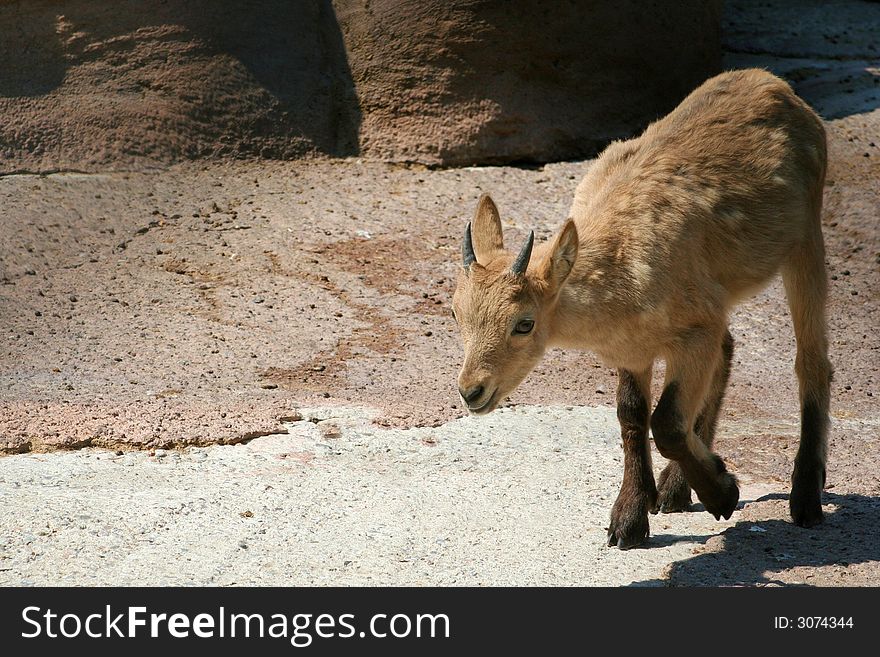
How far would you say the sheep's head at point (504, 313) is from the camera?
4.94 m

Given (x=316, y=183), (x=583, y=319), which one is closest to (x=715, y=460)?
(x=583, y=319)

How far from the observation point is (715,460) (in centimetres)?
566

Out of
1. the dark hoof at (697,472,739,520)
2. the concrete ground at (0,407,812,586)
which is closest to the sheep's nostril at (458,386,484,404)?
the concrete ground at (0,407,812,586)

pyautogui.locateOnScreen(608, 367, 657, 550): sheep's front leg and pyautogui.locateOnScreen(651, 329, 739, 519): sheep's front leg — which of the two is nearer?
pyautogui.locateOnScreen(651, 329, 739, 519): sheep's front leg

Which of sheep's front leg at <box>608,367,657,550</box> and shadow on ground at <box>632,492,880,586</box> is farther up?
sheep's front leg at <box>608,367,657,550</box>

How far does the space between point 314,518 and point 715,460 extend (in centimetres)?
193

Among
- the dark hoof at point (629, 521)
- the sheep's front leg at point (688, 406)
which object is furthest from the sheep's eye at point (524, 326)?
the dark hoof at point (629, 521)

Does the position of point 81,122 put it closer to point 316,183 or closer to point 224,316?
point 316,183

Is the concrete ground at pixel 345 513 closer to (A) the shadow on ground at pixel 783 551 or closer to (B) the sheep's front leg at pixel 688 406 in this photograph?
(A) the shadow on ground at pixel 783 551

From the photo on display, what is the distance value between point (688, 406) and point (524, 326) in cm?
95

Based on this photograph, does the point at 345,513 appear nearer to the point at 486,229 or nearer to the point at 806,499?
the point at 486,229

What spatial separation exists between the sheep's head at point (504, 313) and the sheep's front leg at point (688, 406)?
683 millimetres

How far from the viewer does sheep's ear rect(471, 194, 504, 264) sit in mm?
5578

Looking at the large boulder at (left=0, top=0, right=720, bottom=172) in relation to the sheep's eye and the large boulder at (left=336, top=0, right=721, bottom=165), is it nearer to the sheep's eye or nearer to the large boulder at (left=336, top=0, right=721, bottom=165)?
the large boulder at (left=336, top=0, right=721, bottom=165)
